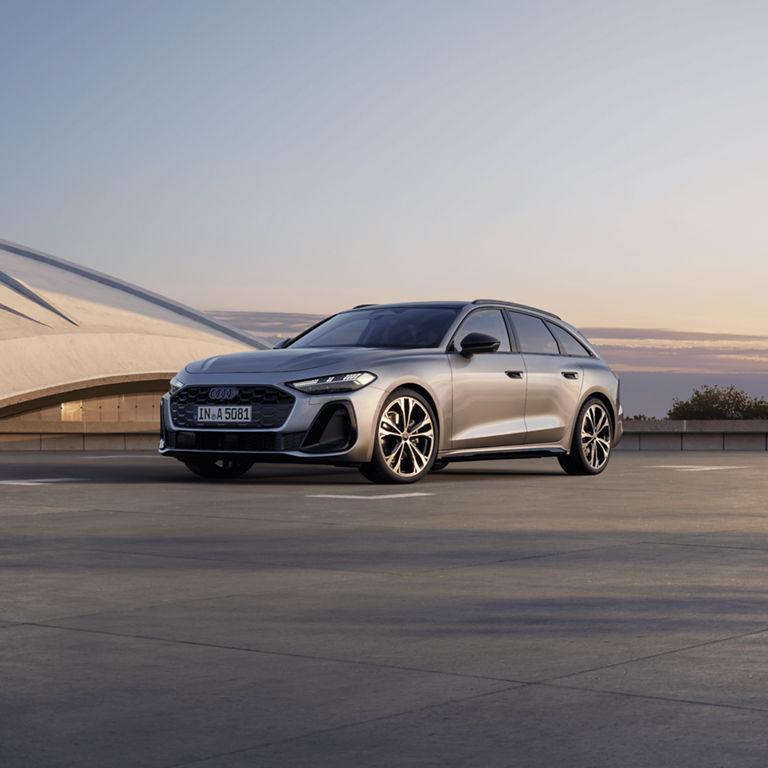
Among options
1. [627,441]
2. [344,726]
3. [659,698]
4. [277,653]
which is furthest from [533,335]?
[627,441]

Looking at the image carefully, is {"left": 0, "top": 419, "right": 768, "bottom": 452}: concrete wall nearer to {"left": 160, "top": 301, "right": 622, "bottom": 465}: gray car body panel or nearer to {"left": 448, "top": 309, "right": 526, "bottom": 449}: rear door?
{"left": 160, "top": 301, "right": 622, "bottom": 465}: gray car body panel

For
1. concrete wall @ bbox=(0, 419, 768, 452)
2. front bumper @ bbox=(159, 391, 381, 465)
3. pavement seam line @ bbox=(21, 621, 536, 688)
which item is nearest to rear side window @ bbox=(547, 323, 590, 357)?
front bumper @ bbox=(159, 391, 381, 465)

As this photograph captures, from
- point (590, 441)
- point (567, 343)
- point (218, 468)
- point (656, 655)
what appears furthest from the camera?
point (567, 343)

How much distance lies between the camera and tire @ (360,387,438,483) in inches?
457

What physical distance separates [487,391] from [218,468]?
8.65 feet

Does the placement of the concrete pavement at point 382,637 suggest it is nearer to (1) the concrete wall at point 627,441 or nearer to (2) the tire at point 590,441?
(2) the tire at point 590,441

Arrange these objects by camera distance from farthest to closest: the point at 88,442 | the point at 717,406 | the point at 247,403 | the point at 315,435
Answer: the point at 717,406 < the point at 88,442 < the point at 247,403 < the point at 315,435

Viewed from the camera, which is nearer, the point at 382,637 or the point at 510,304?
the point at 382,637

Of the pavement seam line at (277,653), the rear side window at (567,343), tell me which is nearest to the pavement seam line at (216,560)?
the pavement seam line at (277,653)

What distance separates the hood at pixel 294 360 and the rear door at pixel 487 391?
2.42 ft

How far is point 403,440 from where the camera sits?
465 inches

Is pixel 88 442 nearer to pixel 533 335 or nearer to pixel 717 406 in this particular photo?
pixel 533 335

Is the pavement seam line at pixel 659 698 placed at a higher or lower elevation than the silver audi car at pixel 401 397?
lower

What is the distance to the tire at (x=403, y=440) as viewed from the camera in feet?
38.1
